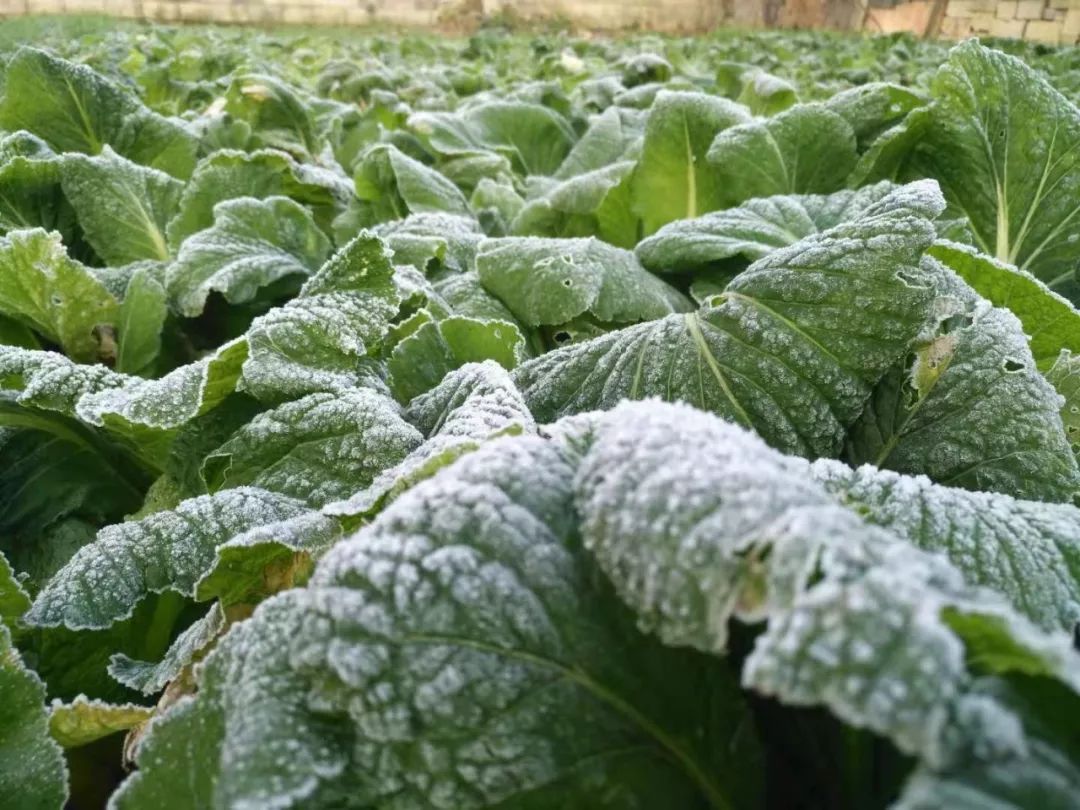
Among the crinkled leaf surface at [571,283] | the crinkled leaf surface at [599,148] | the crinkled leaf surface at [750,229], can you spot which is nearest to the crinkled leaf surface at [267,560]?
the crinkled leaf surface at [571,283]

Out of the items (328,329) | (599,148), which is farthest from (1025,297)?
(599,148)

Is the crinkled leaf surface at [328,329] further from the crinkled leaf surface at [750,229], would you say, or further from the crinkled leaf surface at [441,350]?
the crinkled leaf surface at [750,229]

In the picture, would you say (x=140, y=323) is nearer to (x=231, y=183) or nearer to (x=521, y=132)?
(x=231, y=183)

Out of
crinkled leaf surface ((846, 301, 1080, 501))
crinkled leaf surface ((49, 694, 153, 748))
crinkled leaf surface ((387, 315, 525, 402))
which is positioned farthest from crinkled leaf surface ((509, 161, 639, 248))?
crinkled leaf surface ((49, 694, 153, 748))

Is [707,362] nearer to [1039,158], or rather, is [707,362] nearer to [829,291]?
[829,291]

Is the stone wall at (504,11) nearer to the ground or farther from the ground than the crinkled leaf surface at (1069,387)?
nearer to the ground

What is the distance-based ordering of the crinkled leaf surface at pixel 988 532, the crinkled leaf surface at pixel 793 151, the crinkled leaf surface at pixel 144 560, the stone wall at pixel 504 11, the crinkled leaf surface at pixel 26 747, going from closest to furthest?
the crinkled leaf surface at pixel 988 532
the crinkled leaf surface at pixel 26 747
the crinkled leaf surface at pixel 144 560
the crinkled leaf surface at pixel 793 151
the stone wall at pixel 504 11
